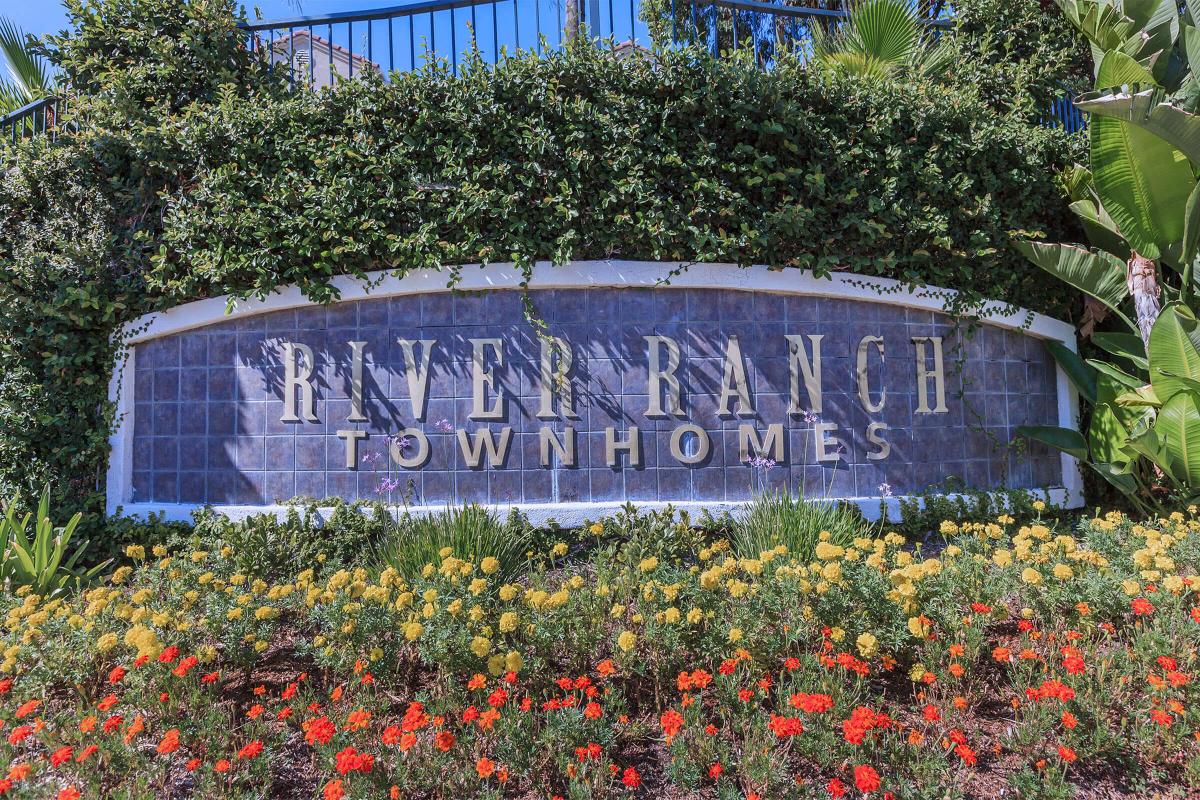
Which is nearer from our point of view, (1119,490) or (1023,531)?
(1023,531)

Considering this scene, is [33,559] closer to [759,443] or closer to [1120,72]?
[759,443]

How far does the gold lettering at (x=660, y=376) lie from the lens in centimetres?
554

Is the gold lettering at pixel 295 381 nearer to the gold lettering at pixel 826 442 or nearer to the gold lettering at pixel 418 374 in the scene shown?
the gold lettering at pixel 418 374

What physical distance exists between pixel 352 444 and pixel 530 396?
1.50 metres

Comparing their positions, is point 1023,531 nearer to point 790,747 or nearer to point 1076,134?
point 790,747

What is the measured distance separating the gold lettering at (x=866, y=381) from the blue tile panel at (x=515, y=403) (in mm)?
43

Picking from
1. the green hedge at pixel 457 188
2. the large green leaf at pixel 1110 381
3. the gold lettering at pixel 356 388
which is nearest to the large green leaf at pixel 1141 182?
the green hedge at pixel 457 188

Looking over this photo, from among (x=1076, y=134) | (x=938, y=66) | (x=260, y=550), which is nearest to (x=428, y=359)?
(x=260, y=550)

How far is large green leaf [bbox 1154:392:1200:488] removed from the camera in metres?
4.96

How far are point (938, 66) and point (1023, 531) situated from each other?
15.9ft

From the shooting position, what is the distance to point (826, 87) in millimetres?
5543

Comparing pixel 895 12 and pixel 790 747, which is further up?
pixel 895 12

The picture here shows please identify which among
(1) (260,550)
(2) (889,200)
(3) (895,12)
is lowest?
(1) (260,550)

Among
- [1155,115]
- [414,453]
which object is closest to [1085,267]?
[1155,115]
